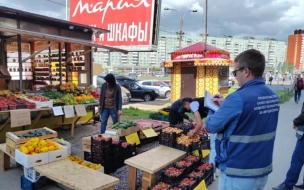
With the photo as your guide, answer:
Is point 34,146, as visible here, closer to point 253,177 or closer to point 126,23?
point 253,177

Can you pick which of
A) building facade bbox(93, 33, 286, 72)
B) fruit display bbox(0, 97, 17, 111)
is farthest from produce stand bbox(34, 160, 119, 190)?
building facade bbox(93, 33, 286, 72)

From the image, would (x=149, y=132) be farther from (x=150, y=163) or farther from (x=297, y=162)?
(x=297, y=162)

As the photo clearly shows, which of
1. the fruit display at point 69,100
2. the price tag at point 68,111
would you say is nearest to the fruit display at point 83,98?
the fruit display at point 69,100

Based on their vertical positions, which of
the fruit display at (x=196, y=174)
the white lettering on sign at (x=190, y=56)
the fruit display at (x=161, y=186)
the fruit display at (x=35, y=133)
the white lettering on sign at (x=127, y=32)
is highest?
the white lettering on sign at (x=127, y=32)

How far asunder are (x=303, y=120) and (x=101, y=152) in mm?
3270

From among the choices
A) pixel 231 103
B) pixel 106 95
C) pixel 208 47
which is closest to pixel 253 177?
pixel 231 103

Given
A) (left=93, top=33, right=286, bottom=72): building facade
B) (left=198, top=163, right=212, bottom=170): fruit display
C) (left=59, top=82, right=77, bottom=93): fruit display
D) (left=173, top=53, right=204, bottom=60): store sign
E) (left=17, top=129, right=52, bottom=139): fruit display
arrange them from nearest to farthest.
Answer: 1. (left=198, top=163, right=212, bottom=170): fruit display
2. (left=17, top=129, right=52, bottom=139): fruit display
3. (left=59, top=82, right=77, bottom=93): fruit display
4. (left=173, top=53, right=204, bottom=60): store sign
5. (left=93, top=33, right=286, bottom=72): building facade

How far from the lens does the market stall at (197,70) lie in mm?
14211

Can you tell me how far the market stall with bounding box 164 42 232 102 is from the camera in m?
14.2

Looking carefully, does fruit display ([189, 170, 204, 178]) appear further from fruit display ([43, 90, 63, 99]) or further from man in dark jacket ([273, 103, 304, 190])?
fruit display ([43, 90, 63, 99])

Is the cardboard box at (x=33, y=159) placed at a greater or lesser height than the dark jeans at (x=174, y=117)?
lesser

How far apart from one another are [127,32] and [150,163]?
6.15 meters

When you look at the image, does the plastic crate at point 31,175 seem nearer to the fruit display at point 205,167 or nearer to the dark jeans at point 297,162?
the fruit display at point 205,167

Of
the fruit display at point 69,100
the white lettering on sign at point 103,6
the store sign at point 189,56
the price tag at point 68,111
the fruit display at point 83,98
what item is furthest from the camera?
the store sign at point 189,56
